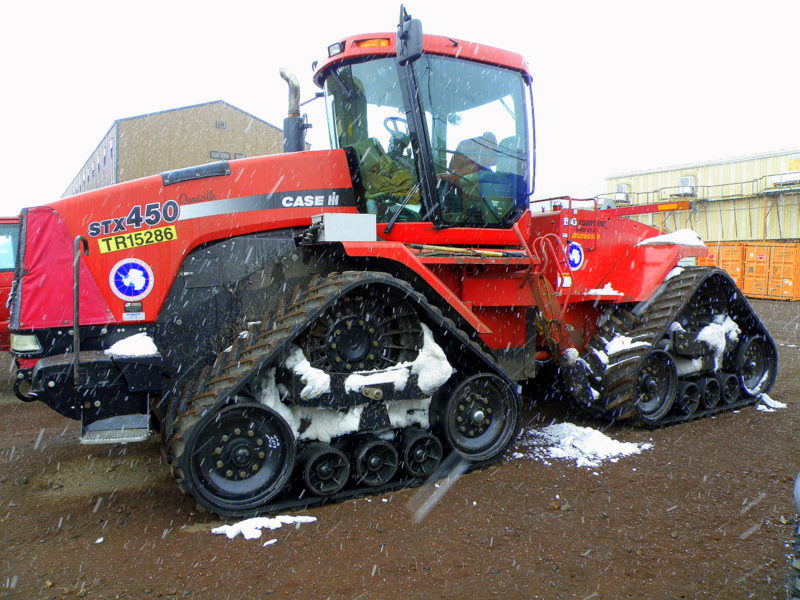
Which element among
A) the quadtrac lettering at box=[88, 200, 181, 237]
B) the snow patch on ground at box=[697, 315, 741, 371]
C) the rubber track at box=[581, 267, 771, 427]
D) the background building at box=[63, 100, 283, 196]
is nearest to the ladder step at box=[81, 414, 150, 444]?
the quadtrac lettering at box=[88, 200, 181, 237]

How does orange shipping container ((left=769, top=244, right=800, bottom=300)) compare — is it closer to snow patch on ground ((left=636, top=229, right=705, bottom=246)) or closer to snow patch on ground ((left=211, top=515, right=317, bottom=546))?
snow patch on ground ((left=636, top=229, right=705, bottom=246))

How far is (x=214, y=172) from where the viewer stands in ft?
14.2

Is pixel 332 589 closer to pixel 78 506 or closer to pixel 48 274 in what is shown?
pixel 78 506

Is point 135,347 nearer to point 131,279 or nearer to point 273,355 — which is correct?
point 131,279

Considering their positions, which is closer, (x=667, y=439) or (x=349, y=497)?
(x=349, y=497)

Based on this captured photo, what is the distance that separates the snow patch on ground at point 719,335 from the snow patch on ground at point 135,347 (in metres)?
4.97

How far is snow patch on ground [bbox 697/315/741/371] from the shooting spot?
6262mm

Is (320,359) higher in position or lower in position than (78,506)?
higher

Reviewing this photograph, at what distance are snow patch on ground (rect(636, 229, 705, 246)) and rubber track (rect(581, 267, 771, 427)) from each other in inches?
12.1

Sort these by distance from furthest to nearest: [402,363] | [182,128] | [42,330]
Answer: [182,128] → [402,363] → [42,330]

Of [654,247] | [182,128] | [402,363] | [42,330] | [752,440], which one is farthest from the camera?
[182,128]

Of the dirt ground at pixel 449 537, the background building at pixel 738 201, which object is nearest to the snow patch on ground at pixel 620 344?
the dirt ground at pixel 449 537

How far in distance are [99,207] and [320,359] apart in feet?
5.77

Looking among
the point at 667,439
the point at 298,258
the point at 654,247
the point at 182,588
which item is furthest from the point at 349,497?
the point at 654,247
